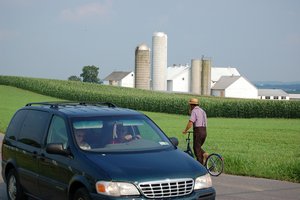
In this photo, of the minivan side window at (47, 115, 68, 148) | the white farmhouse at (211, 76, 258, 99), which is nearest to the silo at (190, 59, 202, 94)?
the white farmhouse at (211, 76, 258, 99)

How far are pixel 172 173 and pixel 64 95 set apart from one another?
59.3 m

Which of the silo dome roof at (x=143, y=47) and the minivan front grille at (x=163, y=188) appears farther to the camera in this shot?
the silo dome roof at (x=143, y=47)

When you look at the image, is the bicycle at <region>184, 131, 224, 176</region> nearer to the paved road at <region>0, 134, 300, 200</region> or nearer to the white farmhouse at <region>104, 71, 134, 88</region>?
the paved road at <region>0, 134, 300, 200</region>

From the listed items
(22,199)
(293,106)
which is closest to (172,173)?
(22,199)

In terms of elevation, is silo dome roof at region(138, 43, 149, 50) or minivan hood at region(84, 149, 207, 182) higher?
silo dome roof at region(138, 43, 149, 50)

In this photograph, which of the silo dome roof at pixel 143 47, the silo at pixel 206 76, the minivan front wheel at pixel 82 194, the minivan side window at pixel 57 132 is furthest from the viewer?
the silo at pixel 206 76

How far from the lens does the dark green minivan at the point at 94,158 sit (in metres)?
6.66

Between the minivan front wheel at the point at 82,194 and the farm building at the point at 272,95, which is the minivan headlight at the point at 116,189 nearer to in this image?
the minivan front wheel at the point at 82,194

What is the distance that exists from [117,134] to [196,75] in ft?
354

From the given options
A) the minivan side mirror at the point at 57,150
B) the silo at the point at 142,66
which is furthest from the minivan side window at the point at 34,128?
the silo at the point at 142,66

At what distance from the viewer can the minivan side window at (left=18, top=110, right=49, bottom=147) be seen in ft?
27.9

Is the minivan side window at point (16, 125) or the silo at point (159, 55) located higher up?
the silo at point (159, 55)

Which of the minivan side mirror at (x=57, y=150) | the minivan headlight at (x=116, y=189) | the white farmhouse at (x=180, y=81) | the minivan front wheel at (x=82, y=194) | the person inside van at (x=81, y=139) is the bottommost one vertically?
the minivan front wheel at (x=82, y=194)

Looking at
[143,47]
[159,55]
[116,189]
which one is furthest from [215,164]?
[159,55]
